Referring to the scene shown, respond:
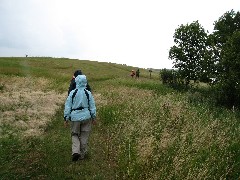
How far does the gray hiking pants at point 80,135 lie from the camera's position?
10893mm

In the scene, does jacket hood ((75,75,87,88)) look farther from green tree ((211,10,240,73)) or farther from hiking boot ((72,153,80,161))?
green tree ((211,10,240,73))

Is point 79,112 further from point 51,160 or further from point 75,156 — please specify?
point 51,160

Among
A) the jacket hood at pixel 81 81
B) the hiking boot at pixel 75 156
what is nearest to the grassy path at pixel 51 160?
the hiking boot at pixel 75 156

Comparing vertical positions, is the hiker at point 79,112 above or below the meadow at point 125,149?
above

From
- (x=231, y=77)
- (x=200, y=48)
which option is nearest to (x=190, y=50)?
(x=200, y=48)

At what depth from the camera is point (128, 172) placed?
870 centimetres

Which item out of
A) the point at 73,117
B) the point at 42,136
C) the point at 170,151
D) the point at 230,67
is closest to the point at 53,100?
the point at 42,136

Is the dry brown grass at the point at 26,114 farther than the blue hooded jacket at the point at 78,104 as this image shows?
Yes

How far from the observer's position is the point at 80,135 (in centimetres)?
1120

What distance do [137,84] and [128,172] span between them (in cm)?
3296

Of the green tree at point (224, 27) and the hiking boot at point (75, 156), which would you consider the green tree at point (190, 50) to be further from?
the hiking boot at point (75, 156)

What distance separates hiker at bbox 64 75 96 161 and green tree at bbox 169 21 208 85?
40.1m

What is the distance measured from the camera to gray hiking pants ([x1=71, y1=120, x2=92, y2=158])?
1089cm

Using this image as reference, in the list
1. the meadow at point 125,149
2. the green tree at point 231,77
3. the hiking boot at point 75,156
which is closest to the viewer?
the meadow at point 125,149
